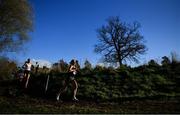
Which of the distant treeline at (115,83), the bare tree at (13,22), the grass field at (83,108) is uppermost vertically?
the bare tree at (13,22)

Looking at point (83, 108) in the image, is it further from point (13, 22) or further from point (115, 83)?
point (13, 22)

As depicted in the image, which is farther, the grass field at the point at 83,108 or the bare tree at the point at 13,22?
the bare tree at the point at 13,22

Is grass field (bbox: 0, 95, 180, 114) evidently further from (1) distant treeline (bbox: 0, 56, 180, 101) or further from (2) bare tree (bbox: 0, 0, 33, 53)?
(2) bare tree (bbox: 0, 0, 33, 53)

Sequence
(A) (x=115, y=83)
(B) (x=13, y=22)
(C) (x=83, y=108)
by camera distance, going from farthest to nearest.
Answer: (B) (x=13, y=22)
(A) (x=115, y=83)
(C) (x=83, y=108)

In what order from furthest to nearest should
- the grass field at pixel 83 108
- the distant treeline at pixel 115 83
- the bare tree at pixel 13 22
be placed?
the bare tree at pixel 13 22
the distant treeline at pixel 115 83
the grass field at pixel 83 108

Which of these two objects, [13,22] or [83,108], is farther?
[13,22]

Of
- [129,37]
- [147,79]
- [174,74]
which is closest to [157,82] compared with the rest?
[147,79]

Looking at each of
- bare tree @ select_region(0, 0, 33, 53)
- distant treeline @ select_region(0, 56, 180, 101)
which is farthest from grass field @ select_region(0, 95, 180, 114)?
bare tree @ select_region(0, 0, 33, 53)

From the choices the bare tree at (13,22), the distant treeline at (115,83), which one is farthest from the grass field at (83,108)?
the bare tree at (13,22)

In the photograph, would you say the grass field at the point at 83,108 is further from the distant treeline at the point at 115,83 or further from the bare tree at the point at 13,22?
the bare tree at the point at 13,22

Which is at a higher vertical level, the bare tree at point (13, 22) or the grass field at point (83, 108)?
the bare tree at point (13, 22)

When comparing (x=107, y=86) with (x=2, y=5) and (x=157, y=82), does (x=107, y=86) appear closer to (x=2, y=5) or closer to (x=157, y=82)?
(x=157, y=82)

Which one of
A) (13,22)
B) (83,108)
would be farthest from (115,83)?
(13,22)

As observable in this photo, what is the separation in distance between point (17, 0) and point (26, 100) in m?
22.7
